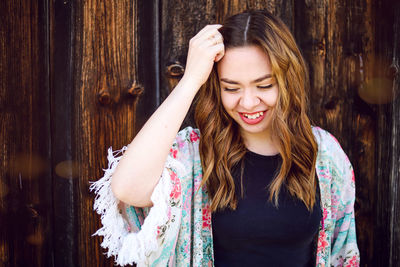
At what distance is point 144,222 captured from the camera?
1.45m

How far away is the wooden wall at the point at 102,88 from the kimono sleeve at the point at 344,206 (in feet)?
0.77

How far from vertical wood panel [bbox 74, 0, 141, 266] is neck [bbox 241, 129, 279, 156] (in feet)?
1.71

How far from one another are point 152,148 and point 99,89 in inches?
20.3

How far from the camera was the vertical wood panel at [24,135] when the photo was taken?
5.59 ft

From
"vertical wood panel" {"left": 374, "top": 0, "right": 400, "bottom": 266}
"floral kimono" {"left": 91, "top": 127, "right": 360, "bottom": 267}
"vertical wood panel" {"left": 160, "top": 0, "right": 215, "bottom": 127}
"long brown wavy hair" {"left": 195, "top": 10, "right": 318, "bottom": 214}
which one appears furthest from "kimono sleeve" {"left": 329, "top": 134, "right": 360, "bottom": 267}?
"vertical wood panel" {"left": 160, "top": 0, "right": 215, "bottom": 127}

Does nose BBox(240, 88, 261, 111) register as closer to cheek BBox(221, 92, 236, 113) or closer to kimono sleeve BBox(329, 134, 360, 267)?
cheek BBox(221, 92, 236, 113)

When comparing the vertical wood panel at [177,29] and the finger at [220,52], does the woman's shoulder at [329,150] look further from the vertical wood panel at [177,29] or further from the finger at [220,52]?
the vertical wood panel at [177,29]

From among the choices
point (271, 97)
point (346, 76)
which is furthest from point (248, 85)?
point (346, 76)

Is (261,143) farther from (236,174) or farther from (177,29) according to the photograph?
(177,29)

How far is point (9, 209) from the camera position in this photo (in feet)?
5.77

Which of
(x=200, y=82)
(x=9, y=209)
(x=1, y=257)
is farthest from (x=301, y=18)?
(x=1, y=257)

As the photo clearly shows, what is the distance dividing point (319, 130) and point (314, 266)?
0.60 m

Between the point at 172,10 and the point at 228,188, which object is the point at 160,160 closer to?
the point at 228,188

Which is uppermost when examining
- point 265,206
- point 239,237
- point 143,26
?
point 143,26
